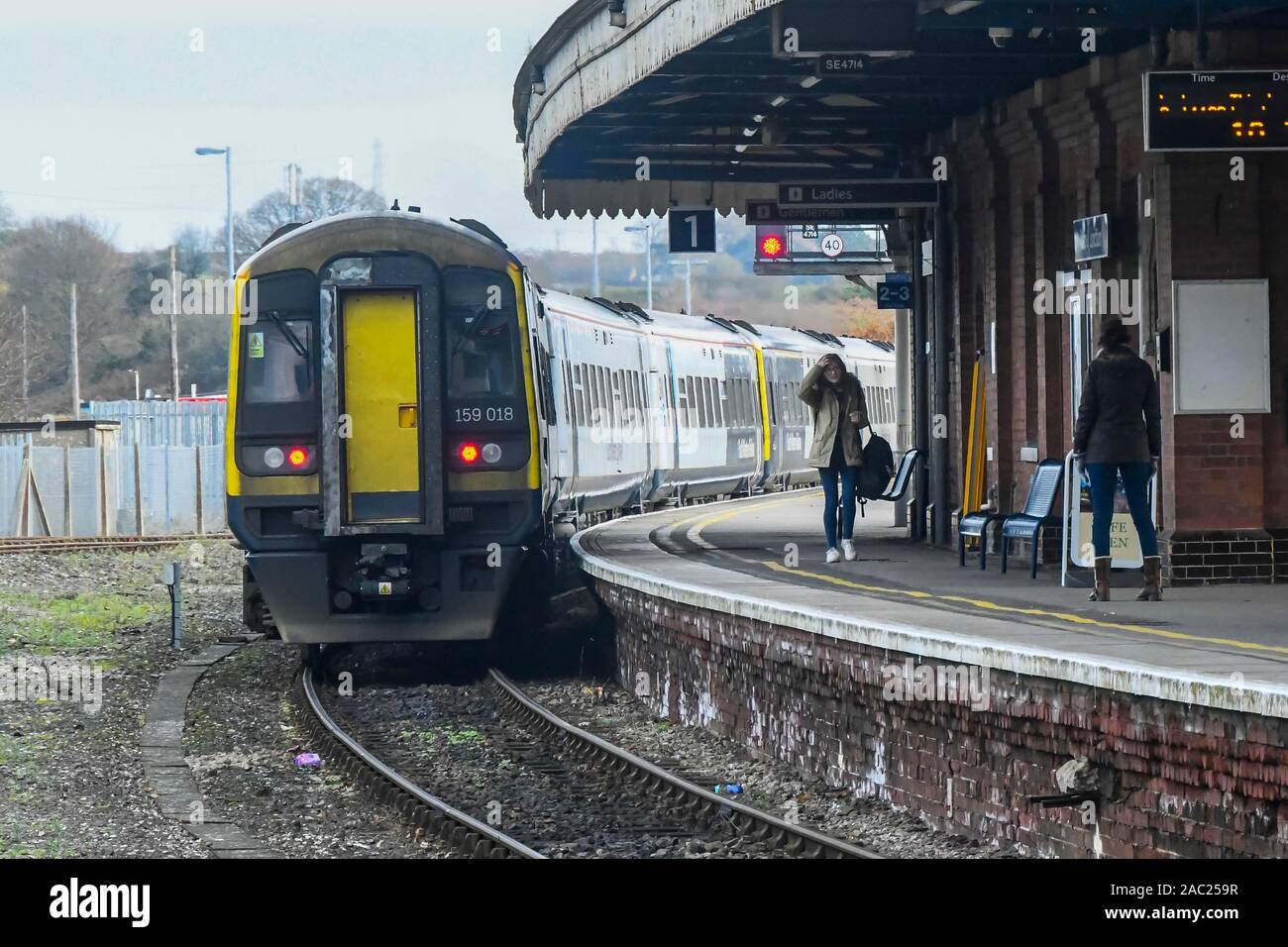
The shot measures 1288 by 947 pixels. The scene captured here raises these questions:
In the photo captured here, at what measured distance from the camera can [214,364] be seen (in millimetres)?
82500

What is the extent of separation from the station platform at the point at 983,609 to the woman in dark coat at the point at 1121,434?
45 centimetres

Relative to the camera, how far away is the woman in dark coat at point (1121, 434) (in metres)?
11.9

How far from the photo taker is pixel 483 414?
15.4 metres

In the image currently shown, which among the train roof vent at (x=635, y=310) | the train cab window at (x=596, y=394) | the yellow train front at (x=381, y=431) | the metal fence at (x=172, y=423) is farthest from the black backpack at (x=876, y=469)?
the metal fence at (x=172, y=423)

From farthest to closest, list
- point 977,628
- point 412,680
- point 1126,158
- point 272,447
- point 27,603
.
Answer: point 27,603 → point 412,680 → point 272,447 → point 1126,158 → point 977,628

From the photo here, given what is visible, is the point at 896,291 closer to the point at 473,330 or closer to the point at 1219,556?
the point at 473,330

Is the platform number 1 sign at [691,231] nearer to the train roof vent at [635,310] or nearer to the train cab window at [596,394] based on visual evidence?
the train cab window at [596,394]

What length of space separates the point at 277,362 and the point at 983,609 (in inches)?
244

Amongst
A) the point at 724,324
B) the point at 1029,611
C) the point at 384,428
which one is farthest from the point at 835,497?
the point at 724,324

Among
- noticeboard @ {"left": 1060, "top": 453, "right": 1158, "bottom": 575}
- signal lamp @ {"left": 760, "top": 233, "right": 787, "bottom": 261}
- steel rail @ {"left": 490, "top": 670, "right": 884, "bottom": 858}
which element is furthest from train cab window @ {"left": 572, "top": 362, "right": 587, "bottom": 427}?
noticeboard @ {"left": 1060, "top": 453, "right": 1158, "bottom": 575}

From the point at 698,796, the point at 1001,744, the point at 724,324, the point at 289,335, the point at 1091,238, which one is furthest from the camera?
the point at 724,324

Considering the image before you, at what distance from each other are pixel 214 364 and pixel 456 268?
69.0 m
